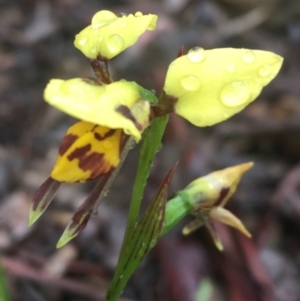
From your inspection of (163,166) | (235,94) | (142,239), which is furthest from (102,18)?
(163,166)

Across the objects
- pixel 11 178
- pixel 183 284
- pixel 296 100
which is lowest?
pixel 296 100

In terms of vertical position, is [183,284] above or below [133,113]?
below

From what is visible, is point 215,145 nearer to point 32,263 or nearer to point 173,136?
point 173,136

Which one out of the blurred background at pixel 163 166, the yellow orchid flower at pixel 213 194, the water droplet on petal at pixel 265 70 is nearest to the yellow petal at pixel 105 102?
the water droplet on petal at pixel 265 70

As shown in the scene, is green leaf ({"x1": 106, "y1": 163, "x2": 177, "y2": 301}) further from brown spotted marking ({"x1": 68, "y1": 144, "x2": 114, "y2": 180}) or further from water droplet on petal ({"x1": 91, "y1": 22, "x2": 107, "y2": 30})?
water droplet on petal ({"x1": 91, "y1": 22, "x2": 107, "y2": 30})

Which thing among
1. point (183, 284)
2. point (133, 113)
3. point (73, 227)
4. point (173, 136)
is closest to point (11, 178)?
point (173, 136)

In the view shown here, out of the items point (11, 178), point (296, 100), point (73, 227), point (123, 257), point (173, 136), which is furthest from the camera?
point (296, 100)

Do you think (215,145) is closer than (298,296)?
No

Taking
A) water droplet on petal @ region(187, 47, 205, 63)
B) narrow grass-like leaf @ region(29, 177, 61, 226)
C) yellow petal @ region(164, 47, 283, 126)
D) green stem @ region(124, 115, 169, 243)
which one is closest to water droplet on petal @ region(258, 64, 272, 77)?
yellow petal @ region(164, 47, 283, 126)
